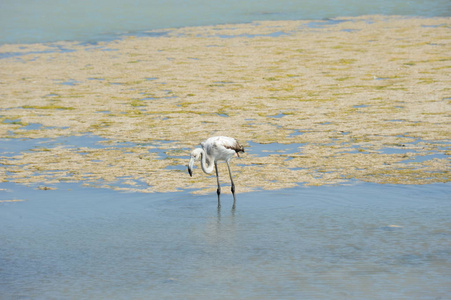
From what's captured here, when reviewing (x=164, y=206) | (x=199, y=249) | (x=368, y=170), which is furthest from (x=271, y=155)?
(x=199, y=249)

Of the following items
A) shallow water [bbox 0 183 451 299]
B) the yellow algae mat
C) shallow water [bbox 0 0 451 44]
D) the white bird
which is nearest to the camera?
shallow water [bbox 0 183 451 299]

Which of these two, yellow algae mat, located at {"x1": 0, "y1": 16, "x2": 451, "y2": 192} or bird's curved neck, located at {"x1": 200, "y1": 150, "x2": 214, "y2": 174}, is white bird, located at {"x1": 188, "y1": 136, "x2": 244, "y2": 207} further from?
yellow algae mat, located at {"x1": 0, "y1": 16, "x2": 451, "y2": 192}

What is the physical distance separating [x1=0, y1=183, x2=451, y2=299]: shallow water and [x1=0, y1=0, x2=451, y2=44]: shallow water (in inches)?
512

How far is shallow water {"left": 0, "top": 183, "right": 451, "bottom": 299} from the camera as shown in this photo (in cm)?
466

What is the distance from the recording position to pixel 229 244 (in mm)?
5578

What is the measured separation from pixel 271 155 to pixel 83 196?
7.43 feet

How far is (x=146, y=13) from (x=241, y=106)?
1382cm

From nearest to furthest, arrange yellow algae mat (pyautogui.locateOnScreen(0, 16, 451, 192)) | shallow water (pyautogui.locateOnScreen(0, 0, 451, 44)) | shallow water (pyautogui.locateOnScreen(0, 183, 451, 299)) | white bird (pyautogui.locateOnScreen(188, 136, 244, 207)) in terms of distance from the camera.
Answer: shallow water (pyautogui.locateOnScreen(0, 183, 451, 299)) < white bird (pyautogui.locateOnScreen(188, 136, 244, 207)) < yellow algae mat (pyautogui.locateOnScreen(0, 16, 451, 192)) < shallow water (pyautogui.locateOnScreen(0, 0, 451, 44))

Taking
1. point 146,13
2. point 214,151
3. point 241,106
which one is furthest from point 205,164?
point 146,13

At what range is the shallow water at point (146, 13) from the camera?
20.5 metres

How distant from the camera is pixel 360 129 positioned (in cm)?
909

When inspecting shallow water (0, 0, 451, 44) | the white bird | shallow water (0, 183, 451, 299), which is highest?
shallow water (0, 0, 451, 44)

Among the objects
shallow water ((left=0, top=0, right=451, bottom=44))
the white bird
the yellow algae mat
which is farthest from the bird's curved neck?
shallow water ((left=0, top=0, right=451, bottom=44))

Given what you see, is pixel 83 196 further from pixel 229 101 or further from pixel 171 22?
pixel 171 22
